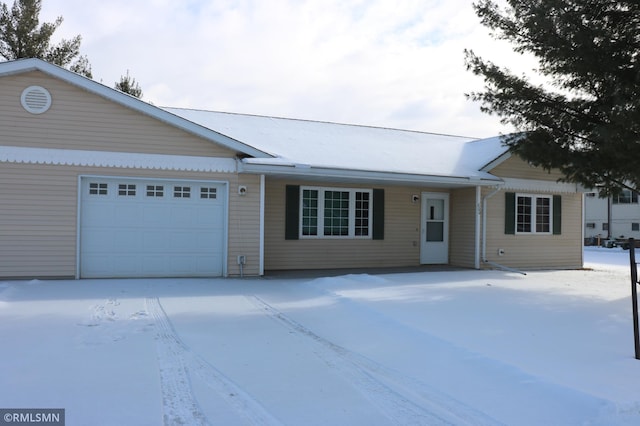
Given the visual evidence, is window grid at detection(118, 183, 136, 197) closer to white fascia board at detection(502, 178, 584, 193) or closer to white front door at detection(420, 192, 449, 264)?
white front door at detection(420, 192, 449, 264)

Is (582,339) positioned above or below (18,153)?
below

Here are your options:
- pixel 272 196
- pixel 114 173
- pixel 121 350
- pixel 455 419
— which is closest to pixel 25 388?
pixel 121 350

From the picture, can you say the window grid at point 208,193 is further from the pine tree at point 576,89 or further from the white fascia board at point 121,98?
the pine tree at point 576,89

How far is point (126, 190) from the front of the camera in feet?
34.5

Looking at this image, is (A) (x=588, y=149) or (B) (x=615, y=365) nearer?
(B) (x=615, y=365)

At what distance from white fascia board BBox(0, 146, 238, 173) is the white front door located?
242 inches

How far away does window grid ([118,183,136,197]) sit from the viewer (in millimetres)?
10477

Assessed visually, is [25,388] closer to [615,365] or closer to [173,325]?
[173,325]

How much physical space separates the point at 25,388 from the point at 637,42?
1070 cm

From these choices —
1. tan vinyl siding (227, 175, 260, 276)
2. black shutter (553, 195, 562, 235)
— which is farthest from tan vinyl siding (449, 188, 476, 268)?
tan vinyl siding (227, 175, 260, 276)

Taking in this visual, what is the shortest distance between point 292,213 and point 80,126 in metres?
5.23

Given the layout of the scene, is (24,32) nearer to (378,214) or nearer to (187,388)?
(378,214)

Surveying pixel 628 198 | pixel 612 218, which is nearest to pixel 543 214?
pixel 628 198

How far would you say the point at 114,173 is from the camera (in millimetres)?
10289
